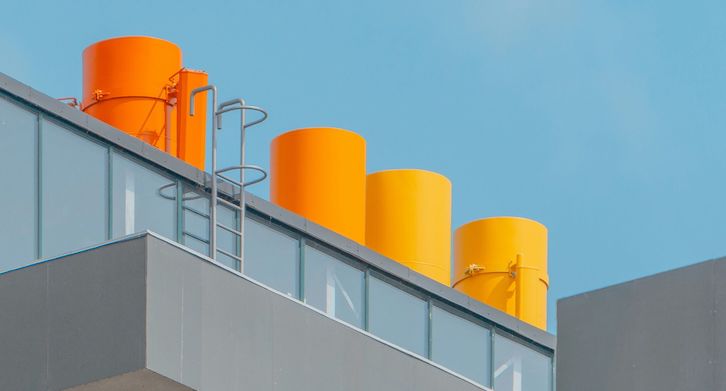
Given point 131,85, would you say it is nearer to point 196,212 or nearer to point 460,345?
point 196,212

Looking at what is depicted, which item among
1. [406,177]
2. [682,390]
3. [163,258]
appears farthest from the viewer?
[406,177]

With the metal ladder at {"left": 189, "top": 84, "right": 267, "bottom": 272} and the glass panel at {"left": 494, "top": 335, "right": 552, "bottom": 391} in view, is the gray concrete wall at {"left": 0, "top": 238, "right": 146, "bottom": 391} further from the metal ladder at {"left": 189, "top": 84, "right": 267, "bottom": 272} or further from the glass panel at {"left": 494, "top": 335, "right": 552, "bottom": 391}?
the glass panel at {"left": 494, "top": 335, "right": 552, "bottom": 391}

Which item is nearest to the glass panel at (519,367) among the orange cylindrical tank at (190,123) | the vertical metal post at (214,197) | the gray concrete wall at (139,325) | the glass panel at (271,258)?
the glass panel at (271,258)

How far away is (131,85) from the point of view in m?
30.0

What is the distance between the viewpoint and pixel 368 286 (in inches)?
1063

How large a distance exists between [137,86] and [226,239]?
20.2 ft

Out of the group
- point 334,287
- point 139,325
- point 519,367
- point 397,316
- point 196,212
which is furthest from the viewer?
point 519,367

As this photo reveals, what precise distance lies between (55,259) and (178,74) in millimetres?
9108

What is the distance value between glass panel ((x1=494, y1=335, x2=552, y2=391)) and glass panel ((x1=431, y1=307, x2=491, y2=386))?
0.24 m

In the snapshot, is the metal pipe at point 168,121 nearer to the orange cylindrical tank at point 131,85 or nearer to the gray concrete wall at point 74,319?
the orange cylindrical tank at point 131,85

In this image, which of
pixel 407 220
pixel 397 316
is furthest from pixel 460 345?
pixel 407 220

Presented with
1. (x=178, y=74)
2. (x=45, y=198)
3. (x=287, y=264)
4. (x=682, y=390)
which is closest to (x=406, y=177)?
(x=178, y=74)

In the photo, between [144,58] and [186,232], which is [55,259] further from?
[144,58]

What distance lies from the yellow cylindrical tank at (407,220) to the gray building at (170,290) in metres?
6.40
